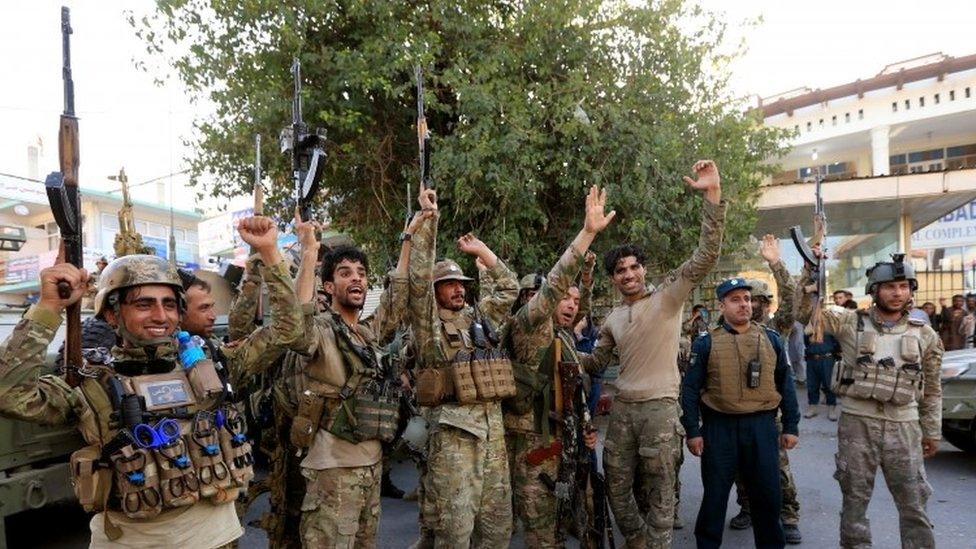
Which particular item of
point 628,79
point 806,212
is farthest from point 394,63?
point 806,212

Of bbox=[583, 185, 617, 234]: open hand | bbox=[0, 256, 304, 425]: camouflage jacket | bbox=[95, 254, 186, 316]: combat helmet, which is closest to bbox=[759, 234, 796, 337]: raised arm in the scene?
bbox=[583, 185, 617, 234]: open hand

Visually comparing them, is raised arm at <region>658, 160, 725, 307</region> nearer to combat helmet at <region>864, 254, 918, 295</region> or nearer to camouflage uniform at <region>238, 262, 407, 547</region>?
combat helmet at <region>864, 254, 918, 295</region>

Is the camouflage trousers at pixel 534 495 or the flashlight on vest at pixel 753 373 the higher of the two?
the flashlight on vest at pixel 753 373

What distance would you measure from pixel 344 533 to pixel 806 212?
14.1 meters

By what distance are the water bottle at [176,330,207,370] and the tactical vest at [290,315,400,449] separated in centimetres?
66

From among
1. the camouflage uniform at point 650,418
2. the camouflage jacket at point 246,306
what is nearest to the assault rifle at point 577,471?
the camouflage uniform at point 650,418

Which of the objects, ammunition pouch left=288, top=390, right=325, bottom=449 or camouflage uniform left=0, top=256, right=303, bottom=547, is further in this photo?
ammunition pouch left=288, top=390, right=325, bottom=449

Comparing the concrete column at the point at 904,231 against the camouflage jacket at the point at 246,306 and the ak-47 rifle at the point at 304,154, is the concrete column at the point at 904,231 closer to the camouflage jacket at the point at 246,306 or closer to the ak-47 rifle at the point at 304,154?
the ak-47 rifle at the point at 304,154

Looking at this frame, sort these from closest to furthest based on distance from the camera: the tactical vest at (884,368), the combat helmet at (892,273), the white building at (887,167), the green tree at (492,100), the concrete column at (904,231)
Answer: the tactical vest at (884,368)
the combat helmet at (892,273)
the green tree at (492,100)
the white building at (887,167)
the concrete column at (904,231)

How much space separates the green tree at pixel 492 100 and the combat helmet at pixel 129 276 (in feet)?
17.6

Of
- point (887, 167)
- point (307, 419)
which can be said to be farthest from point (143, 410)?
point (887, 167)

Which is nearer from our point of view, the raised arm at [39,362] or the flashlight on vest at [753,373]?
the raised arm at [39,362]

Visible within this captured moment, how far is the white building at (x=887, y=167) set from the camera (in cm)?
1327

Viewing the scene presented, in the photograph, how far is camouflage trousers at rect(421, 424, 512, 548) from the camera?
316cm
